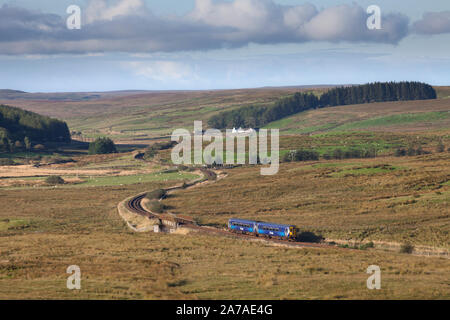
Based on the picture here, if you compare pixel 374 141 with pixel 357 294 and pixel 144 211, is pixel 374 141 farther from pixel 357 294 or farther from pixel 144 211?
pixel 357 294

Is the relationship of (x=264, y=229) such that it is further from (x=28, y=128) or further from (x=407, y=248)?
(x=28, y=128)

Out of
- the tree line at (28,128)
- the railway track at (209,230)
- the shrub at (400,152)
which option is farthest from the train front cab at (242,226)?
the tree line at (28,128)

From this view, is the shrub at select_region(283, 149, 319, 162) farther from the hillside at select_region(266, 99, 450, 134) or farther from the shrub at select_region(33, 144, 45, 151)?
the shrub at select_region(33, 144, 45, 151)

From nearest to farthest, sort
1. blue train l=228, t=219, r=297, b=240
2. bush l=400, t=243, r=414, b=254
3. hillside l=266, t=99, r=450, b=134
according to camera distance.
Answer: bush l=400, t=243, r=414, b=254 < blue train l=228, t=219, r=297, b=240 < hillside l=266, t=99, r=450, b=134

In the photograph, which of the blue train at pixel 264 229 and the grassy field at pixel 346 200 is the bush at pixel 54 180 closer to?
the grassy field at pixel 346 200

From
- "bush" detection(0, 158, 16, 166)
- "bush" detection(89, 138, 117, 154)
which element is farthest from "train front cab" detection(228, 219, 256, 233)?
"bush" detection(89, 138, 117, 154)

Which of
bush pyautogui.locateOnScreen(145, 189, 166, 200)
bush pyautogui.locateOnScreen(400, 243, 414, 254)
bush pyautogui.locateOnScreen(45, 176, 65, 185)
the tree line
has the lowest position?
bush pyautogui.locateOnScreen(45, 176, 65, 185)
